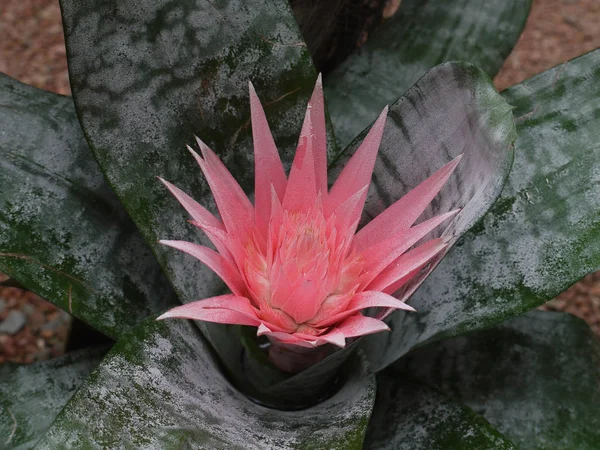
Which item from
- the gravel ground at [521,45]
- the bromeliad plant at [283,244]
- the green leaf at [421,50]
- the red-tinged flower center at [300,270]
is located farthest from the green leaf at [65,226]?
the gravel ground at [521,45]

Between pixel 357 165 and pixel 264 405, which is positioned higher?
pixel 357 165

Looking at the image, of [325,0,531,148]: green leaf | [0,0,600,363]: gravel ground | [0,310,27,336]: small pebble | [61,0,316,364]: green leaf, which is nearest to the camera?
[61,0,316,364]: green leaf

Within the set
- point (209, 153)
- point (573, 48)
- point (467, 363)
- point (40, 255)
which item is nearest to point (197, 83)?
point (209, 153)

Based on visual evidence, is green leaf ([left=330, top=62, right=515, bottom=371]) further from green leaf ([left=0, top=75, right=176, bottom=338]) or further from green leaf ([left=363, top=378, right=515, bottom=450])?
green leaf ([left=0, top=75, right=176, bottom=338])

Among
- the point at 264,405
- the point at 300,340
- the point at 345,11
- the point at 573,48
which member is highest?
the point at 345,11

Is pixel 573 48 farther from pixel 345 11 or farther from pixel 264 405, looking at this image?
pixel 264 405

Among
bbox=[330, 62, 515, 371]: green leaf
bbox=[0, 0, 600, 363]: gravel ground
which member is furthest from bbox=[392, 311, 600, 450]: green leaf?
bbox=[0, 0, 600, 363]: gravel ground
